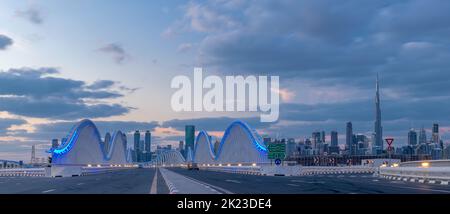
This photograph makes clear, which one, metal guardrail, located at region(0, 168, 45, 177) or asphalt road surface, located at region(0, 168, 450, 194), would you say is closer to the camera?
asphalt road surface, located at region(0, 168, 450, 194)

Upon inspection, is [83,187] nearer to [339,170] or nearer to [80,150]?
[339,170]

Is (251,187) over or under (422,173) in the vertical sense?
under

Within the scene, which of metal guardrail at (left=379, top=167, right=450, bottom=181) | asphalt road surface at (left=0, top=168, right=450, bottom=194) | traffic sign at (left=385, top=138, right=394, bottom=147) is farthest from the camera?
traffic sign at (left=385, top=138, right=394, bottom=147)

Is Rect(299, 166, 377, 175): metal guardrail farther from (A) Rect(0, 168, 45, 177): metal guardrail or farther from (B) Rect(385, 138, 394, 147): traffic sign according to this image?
(A) Rect(0, 168, 45, 177): metal guardrail

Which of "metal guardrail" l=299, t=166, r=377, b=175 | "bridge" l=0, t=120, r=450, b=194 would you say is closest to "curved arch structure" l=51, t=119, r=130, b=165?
"bridge" l=0, t=120, r=450, b=194

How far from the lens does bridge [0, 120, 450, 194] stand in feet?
117

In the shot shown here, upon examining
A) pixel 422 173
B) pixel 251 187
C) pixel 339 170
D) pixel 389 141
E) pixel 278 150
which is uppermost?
pixel 389 141

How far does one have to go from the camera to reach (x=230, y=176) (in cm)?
7606

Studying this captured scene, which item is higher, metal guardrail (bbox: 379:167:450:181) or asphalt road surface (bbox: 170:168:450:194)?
metal guardrail (bbox: 379:167:450:181)

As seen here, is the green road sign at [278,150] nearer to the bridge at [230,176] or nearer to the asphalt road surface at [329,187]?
the bridge at [230,176]

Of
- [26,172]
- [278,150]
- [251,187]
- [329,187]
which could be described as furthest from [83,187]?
[26,172]

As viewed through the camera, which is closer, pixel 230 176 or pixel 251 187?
pixel 251 187

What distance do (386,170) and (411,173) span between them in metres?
11.1

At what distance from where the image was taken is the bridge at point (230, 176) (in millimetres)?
35675
